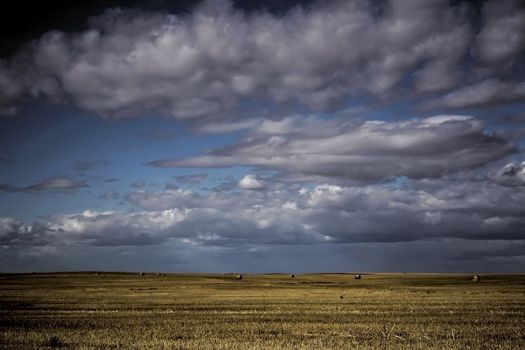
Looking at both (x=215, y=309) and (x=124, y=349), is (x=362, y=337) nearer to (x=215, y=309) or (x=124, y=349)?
(x=124, y=349)

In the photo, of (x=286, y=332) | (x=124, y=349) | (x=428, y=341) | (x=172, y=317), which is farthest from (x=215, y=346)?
(x=172, y=317)

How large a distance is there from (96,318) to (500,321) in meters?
21.3

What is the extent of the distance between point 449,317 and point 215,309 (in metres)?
14.8

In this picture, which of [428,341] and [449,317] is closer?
[428,341]

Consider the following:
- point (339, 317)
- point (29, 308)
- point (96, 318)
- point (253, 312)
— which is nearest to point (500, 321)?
point (339, 317)

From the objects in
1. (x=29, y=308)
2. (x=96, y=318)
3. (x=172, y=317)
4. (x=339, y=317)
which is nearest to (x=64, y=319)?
(x=96, y=318)

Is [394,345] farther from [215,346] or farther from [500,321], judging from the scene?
[500,321]

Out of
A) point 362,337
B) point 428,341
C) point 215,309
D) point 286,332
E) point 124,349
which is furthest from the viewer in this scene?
point 215,309

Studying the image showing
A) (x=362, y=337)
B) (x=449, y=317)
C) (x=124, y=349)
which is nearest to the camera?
(x=124, y=349)

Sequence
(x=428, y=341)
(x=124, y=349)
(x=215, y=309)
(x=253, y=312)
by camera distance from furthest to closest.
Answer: (x=215, y=309) → (x=253, y=312) → (x=428, y=341) → (x=124, y=349)

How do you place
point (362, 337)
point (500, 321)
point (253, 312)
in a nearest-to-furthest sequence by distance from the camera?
point (362, 337) < point (500, 321) < point (253, 312)

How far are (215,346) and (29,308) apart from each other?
21.8 metres

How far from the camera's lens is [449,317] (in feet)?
86.0

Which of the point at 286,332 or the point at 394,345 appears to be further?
the point at 286,332
